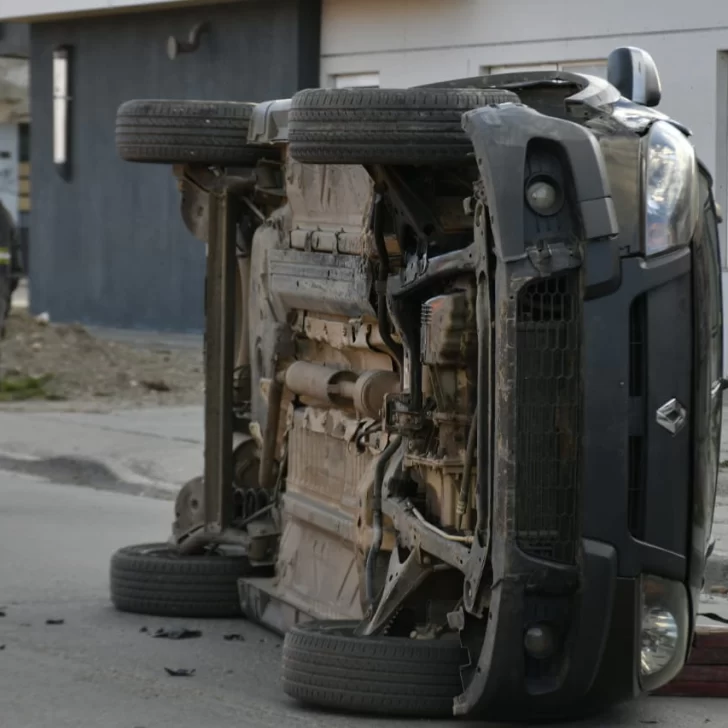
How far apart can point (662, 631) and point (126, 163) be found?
19444 millimetres

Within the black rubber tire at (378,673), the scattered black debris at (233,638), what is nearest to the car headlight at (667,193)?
the black rubber tire at (378,673)

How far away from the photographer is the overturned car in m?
4.80

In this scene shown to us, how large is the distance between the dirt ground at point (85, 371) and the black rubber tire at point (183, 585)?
8485 millimetres

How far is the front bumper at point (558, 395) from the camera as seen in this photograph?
4789 millimetres

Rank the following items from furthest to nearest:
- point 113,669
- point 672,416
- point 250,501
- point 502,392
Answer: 1. point 250,501
2. point 113,669
3. point 672,416
4. point 502,392

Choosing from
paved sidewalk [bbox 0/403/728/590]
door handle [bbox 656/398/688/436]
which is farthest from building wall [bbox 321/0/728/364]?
door handle [bbox 656/398/688/436]

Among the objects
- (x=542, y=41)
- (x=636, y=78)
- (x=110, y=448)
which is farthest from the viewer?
(x=542, y=41)

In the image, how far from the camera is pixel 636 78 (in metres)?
5.96

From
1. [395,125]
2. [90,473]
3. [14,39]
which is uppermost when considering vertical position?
[14,39]

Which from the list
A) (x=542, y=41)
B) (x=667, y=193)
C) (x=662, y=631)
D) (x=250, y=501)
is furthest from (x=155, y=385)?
(x=667, y=193)

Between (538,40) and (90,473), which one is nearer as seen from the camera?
(90,473)

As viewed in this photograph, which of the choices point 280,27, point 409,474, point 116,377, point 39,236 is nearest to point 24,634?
point 409,474

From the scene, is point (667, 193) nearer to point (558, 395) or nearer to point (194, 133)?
point (558, 395)

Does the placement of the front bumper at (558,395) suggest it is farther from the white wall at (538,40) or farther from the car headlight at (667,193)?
the white wall at (538,40)
